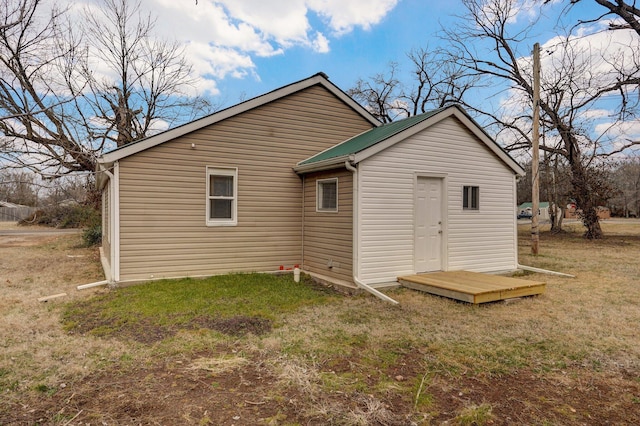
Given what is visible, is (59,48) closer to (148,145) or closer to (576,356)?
(148,145)

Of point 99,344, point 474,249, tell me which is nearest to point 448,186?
point 474,249

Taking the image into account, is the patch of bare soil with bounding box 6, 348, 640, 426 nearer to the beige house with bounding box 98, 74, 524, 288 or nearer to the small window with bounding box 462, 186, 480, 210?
the beige house with bounding box 98, 74, 524, 288

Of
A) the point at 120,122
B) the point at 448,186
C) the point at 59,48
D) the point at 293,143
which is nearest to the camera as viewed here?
the point at 448,186

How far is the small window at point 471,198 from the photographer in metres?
8.59

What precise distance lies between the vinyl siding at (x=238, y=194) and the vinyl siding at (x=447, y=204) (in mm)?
2310

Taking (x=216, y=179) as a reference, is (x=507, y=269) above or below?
below

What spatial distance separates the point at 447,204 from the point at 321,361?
17.4 feet

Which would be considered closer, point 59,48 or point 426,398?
point 426,398

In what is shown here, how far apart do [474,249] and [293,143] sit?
4780mm

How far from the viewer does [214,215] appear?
830 cm

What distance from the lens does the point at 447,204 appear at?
26.9 ft

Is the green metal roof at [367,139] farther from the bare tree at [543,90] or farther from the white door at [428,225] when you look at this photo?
the bare tree at [543,90]

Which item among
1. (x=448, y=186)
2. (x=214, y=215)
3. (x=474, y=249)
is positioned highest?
(x=448, y=186)

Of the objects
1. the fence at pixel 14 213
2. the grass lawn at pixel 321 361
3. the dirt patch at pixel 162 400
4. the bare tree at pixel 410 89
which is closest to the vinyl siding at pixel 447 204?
the grass lawn at pixel 321 361
